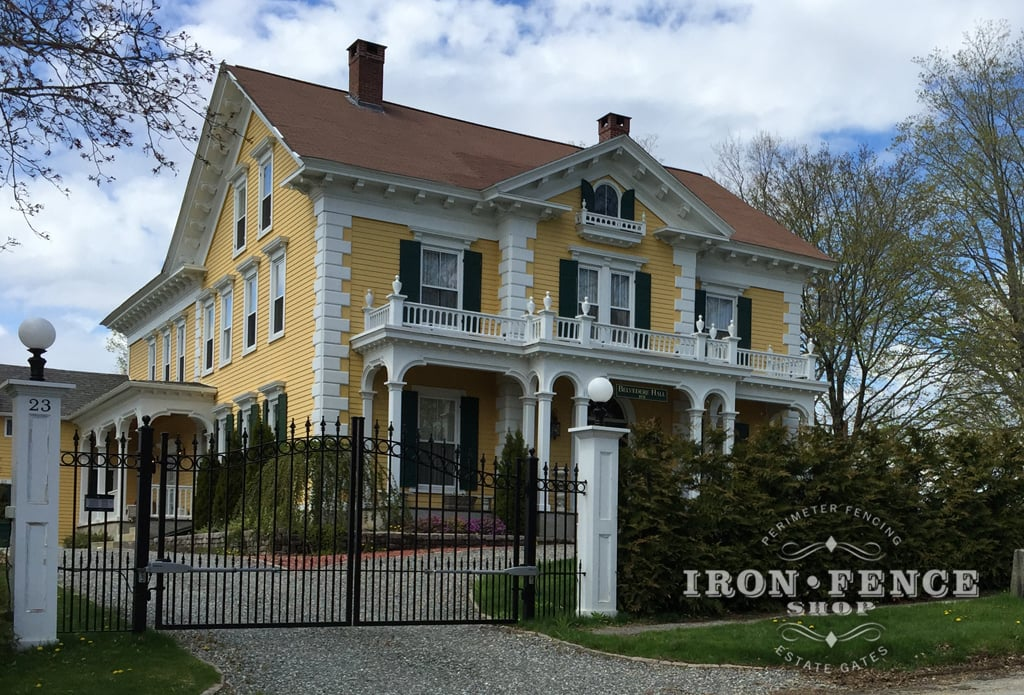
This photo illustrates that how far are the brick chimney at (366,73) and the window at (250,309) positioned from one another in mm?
5191

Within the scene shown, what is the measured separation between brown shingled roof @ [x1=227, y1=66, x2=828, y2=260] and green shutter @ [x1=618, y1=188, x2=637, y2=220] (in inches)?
95.3

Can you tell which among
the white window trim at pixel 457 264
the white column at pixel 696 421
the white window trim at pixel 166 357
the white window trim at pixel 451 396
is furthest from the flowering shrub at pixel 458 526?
the white window trim at pixel 166 357

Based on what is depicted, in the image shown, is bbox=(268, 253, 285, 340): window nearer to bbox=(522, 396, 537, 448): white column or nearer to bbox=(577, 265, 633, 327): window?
bbox=(522, 396, 537, 448): white column

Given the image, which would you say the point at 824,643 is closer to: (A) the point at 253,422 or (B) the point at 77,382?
(A) the point at 253,422

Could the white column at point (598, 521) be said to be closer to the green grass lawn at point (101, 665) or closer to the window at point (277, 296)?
the green grass lawn at point (101, 665)

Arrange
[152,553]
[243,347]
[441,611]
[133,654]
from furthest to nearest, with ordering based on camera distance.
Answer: [243,347]
[152,553]
[441,611]
[133,654]

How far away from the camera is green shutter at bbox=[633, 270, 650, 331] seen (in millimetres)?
29469

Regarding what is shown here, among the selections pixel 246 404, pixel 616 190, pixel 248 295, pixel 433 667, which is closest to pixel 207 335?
pixel 248 295

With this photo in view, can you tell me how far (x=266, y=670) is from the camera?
35.6 feet

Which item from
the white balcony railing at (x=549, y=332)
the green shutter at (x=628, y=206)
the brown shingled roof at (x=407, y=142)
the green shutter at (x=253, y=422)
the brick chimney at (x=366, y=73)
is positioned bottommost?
the green shutter at (x=253, y=422)

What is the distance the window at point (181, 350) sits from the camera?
35.4m

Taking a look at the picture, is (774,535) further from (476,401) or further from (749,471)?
(476,401)

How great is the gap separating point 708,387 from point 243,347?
11378 mm

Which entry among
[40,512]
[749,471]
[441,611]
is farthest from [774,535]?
[40,512]
